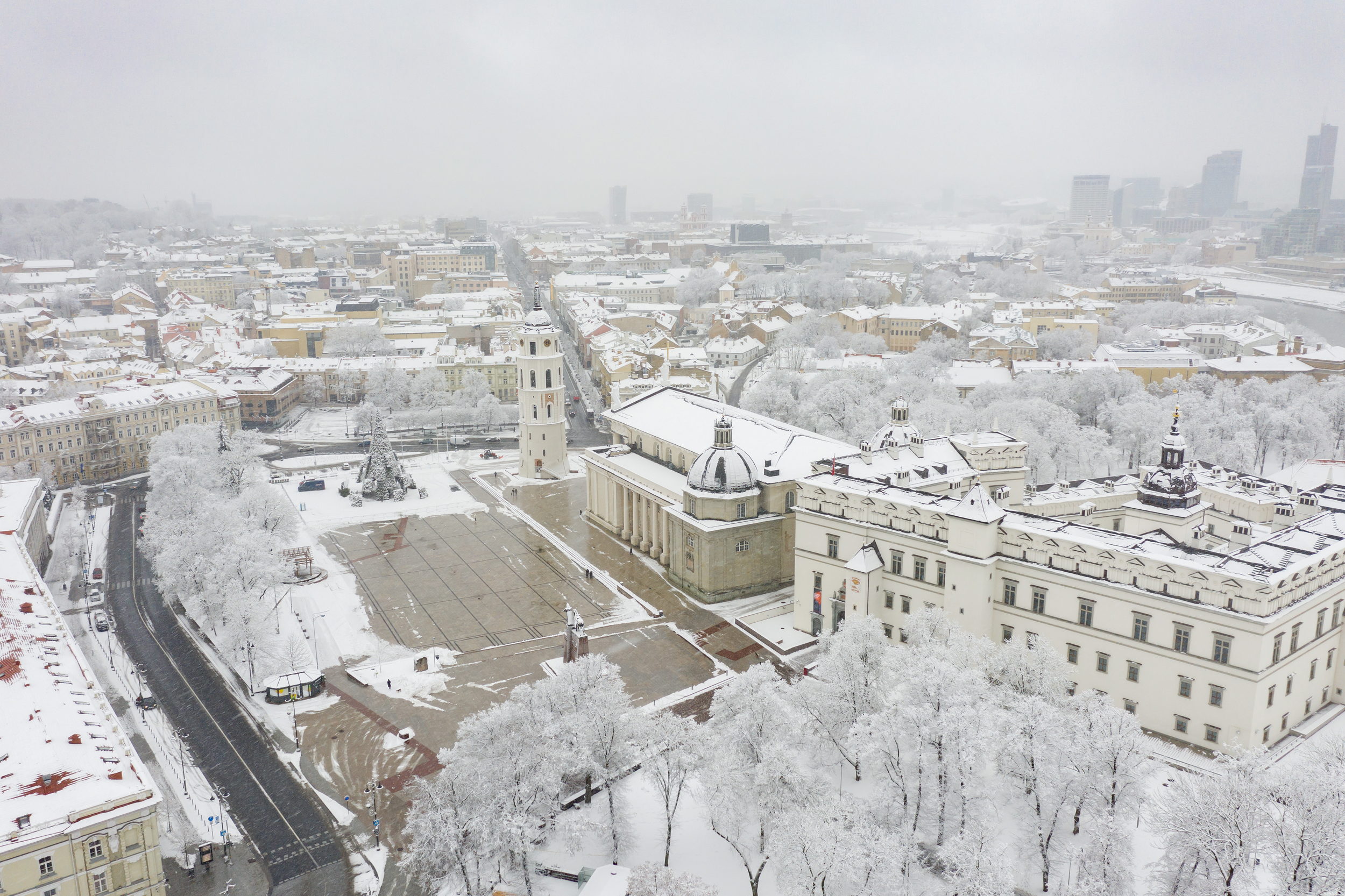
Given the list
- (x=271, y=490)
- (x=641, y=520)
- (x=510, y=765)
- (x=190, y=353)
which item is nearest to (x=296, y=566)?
(x=271, y=490)

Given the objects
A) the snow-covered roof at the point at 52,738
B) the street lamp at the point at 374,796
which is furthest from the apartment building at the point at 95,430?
the street lamp at the point at 374,796

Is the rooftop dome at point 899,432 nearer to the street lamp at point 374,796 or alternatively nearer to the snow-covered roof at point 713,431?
the snow-covered roof at point 713,431

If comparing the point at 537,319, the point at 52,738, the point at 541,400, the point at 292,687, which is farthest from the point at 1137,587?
the point at 537,319

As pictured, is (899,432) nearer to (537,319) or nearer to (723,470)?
(723,470)

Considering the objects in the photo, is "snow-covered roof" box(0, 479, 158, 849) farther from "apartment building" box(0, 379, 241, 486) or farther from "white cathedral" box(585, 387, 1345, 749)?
"apartment building" box(0, 379, 241, 486)

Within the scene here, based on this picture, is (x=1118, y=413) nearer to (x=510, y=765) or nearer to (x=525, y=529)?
(x=525, y=529)

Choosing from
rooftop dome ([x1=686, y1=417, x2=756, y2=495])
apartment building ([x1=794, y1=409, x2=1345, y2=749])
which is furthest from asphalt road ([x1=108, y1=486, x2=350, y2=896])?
apartment building ([x1=794, y1=409, x2=1345, y2=749])
